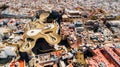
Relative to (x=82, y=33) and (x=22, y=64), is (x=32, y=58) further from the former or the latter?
(x=82, y=33)

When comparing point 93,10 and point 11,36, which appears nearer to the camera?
point 11,36

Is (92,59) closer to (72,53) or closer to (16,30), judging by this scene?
(72,53)

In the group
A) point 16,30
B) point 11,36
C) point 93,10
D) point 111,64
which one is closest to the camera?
point 111,64

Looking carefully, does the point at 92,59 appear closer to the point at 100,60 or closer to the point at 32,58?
the point at 100,60

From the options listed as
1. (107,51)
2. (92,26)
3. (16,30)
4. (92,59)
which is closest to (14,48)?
(16,30)

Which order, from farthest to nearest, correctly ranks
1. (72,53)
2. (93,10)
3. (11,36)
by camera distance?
1. (93,10)
2. (11,36)
3. (72,53)

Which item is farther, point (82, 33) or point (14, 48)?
point (82, 33)

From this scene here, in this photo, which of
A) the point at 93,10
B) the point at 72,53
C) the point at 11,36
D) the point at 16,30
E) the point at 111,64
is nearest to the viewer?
the point at 111,64

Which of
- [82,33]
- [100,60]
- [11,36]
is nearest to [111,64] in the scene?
[100,60]

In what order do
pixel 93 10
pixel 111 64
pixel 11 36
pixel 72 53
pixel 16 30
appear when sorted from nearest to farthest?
pixel 111 64 < pixel 72 53 < pixel 11 36 < pixel 16 30 < pixel 93 10
